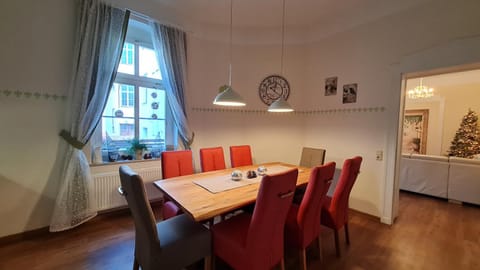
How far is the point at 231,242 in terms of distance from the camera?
151 centimetres

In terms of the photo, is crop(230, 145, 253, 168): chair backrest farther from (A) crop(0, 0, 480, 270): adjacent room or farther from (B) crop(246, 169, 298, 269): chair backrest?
(B) crop(246, 169, 298, 269): chair backrest

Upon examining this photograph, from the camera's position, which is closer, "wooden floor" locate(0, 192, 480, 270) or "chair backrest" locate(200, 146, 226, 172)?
"wooden floor" locate(0, 192, 480, 270)

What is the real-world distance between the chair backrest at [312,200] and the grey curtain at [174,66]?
2282mm

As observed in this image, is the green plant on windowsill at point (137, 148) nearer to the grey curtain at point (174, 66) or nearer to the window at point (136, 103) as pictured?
the window at point (136, 103)

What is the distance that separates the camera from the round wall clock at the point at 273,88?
3963 millimetres

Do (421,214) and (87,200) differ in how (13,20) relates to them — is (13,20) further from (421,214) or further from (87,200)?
(421,214)

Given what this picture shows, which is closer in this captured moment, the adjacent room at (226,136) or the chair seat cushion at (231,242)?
the chair seat cushion at (231,242)

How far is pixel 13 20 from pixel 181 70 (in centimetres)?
187

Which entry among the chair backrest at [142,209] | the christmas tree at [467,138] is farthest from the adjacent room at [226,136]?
the christmas tree at [467,138]

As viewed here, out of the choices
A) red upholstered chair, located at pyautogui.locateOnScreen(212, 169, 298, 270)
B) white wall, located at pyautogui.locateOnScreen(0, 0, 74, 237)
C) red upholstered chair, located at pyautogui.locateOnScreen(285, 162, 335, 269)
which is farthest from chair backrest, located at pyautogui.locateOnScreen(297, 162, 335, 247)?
white wall, located at pyautogui.locateOnScreen(0, 0, 74, 237)

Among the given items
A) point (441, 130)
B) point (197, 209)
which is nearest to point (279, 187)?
point (197, 209)

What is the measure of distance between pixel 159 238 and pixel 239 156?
6.21 feet

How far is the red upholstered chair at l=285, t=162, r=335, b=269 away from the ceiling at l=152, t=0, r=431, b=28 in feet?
8.53

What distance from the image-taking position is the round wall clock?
396 centimetres
